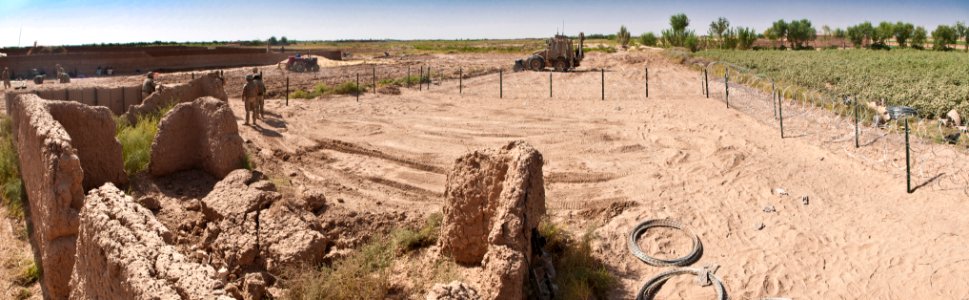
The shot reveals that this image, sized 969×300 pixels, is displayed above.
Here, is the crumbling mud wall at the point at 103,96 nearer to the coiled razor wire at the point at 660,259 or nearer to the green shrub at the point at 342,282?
the green shrub at the point at 342,282

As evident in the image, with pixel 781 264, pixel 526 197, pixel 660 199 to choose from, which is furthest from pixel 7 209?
pixel 781 264

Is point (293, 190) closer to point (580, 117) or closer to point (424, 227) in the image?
point (424, 227)

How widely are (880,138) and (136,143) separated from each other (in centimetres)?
1425

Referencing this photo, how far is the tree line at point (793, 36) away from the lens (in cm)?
6544

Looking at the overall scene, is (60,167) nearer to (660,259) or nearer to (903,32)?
(660,259)

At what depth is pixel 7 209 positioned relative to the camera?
11172 mm

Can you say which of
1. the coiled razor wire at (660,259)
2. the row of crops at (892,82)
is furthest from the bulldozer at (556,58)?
the coiled razor wire at (660,259)

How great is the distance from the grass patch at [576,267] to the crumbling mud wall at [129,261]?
410 centimetres

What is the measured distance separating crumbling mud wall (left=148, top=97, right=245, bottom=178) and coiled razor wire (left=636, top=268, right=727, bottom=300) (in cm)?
676

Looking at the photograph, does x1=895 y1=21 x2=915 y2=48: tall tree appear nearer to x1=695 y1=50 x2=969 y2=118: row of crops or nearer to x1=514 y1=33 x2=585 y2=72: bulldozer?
x1=695 y1=50 x2=969 y2=118: row of crops

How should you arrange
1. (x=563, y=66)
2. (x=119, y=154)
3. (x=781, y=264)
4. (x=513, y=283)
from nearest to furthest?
(x=513, y=283) < (x=781, y=264) < (x=119, y=154) < (x=563, y=66)

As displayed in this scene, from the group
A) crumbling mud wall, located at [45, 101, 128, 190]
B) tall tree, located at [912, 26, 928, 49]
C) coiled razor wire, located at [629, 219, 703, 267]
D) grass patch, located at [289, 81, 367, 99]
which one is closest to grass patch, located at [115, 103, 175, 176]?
crumbling mud wall, located at [45, 101, 128, 190]

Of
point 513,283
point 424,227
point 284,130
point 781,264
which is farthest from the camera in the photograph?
point 284,130

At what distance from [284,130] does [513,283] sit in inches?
447
